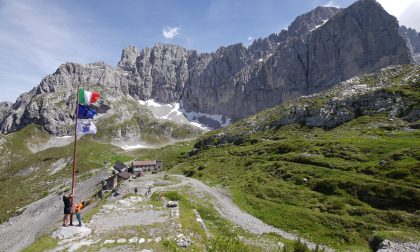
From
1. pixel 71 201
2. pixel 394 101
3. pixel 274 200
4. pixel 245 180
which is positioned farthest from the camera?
pixel 394 101

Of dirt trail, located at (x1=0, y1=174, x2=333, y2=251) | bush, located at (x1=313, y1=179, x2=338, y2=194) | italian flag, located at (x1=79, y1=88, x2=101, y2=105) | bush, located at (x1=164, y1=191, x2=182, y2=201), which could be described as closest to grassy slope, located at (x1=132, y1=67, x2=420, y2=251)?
bush, located at (x1=313, y1=179, x2=338, y2=194)

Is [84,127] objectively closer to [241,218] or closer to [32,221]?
[241,218]

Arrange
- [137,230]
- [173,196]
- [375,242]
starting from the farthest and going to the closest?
[173,196], [375,242], [137,230]

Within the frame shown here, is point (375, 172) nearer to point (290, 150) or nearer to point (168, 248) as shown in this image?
point (290, 150)

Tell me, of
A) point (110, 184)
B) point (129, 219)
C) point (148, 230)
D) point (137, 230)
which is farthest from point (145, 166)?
point (148, 230)

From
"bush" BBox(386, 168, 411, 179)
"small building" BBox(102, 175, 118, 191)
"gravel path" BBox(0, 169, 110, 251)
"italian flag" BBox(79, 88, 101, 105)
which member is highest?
"italian flag" BBox(79, 88, 101, 105)

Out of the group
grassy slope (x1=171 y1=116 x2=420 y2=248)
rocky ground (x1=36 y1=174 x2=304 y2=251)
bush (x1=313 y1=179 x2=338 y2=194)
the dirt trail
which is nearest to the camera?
rocky ground (x1=36 y1=174 x2=304 y2=251)

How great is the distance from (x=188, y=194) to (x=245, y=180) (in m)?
15.0

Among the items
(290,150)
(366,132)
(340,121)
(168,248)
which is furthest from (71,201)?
(340,121)

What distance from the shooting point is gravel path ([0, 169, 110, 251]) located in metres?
60.1

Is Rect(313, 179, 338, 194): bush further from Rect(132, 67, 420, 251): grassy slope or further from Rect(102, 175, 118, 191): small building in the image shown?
Rect(102, 175, 118, 191): small building

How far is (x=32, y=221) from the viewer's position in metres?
81.4

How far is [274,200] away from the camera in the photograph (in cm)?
5450

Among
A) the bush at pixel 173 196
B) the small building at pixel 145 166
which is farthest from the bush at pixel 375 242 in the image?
the small building at pixel 145 166
